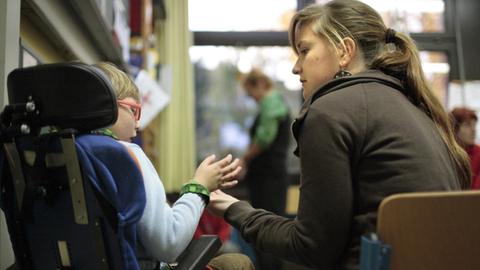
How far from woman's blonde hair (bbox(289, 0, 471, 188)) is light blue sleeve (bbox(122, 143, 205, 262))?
0.52 m

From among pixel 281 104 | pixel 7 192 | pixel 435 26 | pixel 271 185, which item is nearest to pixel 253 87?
pixel 281 104

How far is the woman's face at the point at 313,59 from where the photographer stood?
44.7 inches

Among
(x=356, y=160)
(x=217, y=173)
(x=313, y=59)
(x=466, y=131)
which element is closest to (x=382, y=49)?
(x=313, y=59)

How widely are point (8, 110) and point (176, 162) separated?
3.42 meters

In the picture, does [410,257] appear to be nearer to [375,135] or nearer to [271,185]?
[375,135]

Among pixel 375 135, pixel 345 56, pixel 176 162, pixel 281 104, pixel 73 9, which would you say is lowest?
pixel 176 162

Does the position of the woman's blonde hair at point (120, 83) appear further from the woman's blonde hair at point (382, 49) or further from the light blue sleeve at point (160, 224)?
the woman's blonde hair at point (382, 49)

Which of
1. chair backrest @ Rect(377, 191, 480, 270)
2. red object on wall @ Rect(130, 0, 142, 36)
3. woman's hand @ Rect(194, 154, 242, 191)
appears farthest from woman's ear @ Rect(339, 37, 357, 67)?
red object on wall @ Rect(130, 0, 142, 36)

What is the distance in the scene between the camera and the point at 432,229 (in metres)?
0.75

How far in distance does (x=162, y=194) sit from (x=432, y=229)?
50 centimetres

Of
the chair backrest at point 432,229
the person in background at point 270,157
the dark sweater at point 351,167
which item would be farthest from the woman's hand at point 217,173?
the person in background at point 270,157

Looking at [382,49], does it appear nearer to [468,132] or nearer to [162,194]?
[162,194]

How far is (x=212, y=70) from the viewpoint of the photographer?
4.52m

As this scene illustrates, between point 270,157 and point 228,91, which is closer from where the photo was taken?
point 270,157
